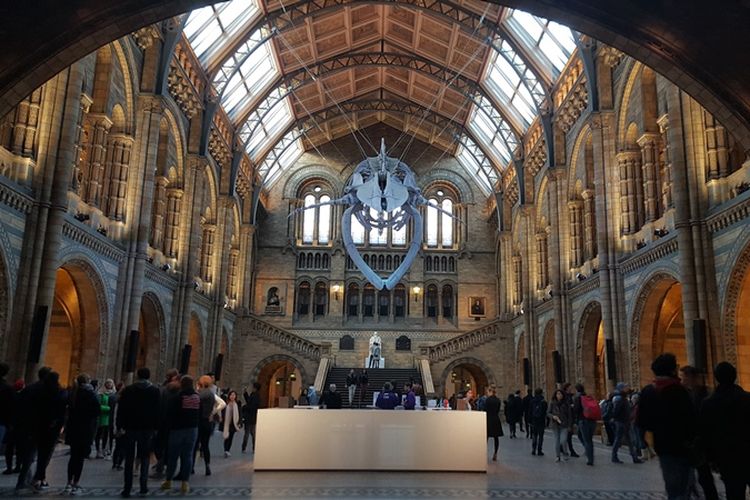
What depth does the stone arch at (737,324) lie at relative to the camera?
13.5m

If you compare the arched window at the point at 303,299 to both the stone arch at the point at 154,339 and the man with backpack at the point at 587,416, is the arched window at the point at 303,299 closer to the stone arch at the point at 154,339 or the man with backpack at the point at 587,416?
the stone arch at the point at 154,339

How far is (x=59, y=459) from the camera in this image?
1170cm

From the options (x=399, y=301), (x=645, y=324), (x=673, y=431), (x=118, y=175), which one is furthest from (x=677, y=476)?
(x=399, y=301)

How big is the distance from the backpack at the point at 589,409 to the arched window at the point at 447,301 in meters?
26.4

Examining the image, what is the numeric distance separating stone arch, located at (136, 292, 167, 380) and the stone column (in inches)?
651

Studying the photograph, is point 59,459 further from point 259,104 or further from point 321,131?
point 321,131

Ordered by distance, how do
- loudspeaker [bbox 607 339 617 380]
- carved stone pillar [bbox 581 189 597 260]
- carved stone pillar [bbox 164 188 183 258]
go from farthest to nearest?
carved stone pillar [bbox 164 188 183 258], carved stone pillar [bbox 581 189 597 260], loudspeaker [bbox 607 339 617 380]


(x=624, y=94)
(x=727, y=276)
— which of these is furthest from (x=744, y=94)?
(x=624, y=94)

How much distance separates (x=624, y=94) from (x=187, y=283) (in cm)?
1708

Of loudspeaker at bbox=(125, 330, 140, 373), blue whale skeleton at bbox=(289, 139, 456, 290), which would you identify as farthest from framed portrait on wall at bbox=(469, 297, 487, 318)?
loudspeaker at bbox=(125, 330, 140, 373)

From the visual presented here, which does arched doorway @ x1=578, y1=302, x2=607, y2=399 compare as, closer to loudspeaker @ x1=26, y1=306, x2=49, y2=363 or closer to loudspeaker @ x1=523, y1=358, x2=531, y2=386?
loudspeaker @ x1=523, y1=358, x2=531, y2=386

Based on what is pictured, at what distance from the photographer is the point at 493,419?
13.0m

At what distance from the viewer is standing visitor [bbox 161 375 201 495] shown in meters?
8.09

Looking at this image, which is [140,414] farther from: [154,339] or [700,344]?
[154,339]
